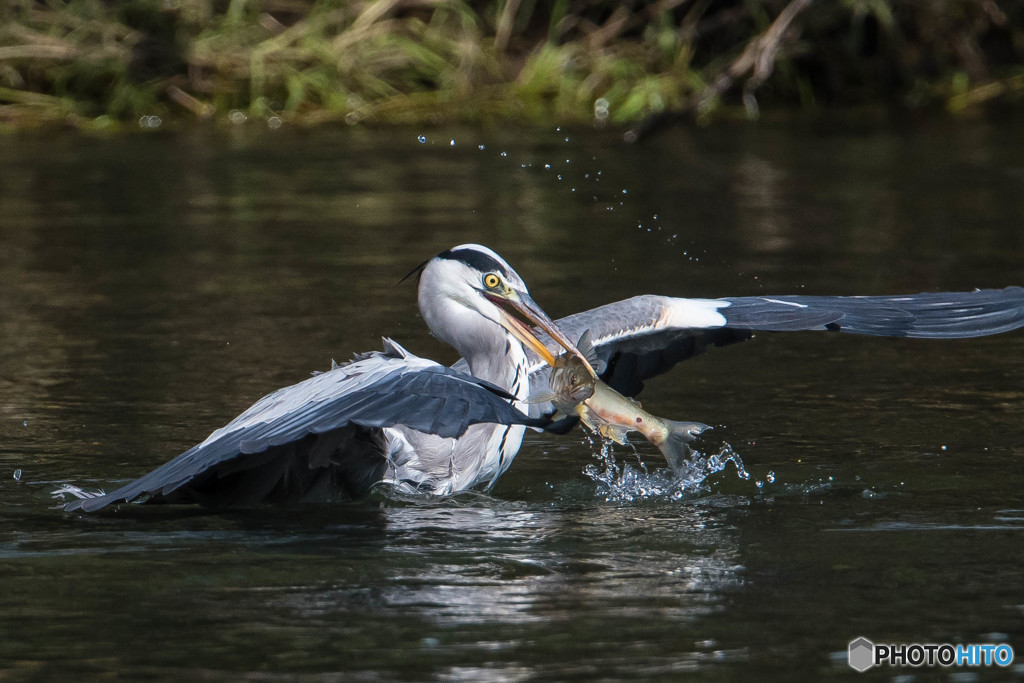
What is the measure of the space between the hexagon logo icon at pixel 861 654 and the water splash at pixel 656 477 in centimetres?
154

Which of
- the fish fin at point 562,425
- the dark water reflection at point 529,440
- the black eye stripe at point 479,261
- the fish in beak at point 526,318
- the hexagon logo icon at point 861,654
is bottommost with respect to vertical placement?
the hexagon logo icon at point 861,654

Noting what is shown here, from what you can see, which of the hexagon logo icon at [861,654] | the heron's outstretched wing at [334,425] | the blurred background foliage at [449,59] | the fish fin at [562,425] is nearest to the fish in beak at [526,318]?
the heron's outstretched wing at [334,425]

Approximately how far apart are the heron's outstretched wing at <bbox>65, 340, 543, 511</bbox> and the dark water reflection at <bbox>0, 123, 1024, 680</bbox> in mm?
137

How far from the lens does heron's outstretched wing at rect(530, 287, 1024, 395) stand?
609 centimetres

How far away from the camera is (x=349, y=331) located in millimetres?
8523

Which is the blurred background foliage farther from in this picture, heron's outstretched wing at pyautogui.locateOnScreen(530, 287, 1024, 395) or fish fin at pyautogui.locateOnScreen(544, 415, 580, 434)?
fish fin at pyautogui.locateOnScreen(544, 415, 580, 434)

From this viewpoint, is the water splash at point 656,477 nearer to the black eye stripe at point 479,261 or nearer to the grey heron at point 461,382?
the grey heron at point 461,382

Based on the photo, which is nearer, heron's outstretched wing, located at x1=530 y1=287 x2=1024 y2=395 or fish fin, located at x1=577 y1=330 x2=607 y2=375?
fish fin, located at x1=577 y1=330 x2=607 y2=375

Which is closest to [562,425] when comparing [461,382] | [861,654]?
[461,382]

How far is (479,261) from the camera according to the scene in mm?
5996

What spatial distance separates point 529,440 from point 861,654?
9.07 feet

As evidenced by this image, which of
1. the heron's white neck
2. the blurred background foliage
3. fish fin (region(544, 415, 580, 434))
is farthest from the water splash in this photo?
the blurred background foliage

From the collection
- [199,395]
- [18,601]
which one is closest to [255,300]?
[199,395]

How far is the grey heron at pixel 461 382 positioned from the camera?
196 inches
